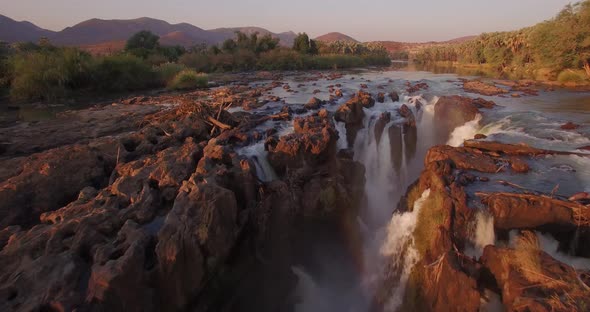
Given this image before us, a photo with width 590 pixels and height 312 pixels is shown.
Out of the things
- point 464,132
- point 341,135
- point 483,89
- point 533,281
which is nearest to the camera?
point 533,281

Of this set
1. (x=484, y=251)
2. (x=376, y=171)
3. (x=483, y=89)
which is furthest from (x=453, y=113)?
(x=483, y=89)

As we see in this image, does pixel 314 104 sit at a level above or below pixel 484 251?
above

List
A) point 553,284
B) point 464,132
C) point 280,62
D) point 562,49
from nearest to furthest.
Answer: point 553,284 < point 464,132 < point 562,49 < point 280,62

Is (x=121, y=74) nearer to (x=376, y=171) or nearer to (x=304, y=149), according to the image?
(x=304, y=149)

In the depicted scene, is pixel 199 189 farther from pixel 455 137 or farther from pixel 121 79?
pixel 121 79

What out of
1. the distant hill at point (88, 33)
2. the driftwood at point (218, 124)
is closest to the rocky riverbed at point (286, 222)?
the driftwood at point (218, 124)

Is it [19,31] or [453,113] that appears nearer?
[453,113]

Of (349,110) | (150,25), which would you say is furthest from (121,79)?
(150,25)
